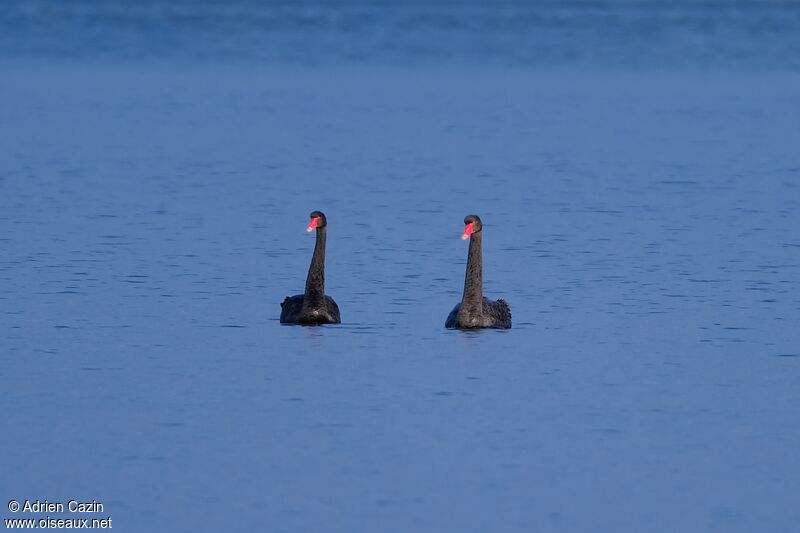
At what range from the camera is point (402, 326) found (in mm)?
14305

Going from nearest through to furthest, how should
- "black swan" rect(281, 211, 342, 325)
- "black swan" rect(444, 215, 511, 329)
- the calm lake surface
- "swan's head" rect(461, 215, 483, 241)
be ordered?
the calm lake surface → "black swan" rect(444, 215, 511, 329) → "black swan" rect(281, 211, 342, 325) → "swan's head" rect(461, 215, 483, 241)

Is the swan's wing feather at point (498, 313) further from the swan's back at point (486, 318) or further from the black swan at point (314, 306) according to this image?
the black swan at point (314, 306)

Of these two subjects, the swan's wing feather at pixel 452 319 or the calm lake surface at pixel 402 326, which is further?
the swan's wing feather at pixel 452 319

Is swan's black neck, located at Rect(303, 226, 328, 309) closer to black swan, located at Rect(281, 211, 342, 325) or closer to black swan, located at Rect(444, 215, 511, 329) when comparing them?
black swan, located at Rect(281, 211, 342, 325)

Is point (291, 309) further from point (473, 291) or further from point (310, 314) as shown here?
point (473, 291)

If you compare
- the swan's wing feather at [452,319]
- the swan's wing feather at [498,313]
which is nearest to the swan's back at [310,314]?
the swan's wing feather at [452,319]

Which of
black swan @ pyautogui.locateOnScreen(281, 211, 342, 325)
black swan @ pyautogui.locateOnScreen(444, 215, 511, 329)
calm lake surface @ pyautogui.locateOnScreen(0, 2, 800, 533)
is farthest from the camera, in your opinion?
black swan @ pyautogui.locateOnScreen(281, 211, 342, 325)

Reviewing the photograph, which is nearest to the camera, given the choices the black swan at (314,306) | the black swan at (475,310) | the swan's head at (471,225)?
the black swan at (475,310)

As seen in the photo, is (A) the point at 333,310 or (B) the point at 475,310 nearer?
(B) the point at 475,310

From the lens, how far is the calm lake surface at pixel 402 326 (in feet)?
32.5

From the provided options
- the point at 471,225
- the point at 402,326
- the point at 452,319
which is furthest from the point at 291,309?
the point at 471,225

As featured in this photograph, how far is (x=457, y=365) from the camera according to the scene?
12.9m

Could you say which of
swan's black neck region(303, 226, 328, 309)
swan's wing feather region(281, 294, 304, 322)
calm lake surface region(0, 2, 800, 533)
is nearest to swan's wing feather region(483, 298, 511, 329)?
calm lake surface region(0, 2, 800, 533)

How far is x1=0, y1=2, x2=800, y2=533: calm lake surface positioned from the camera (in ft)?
32.5
